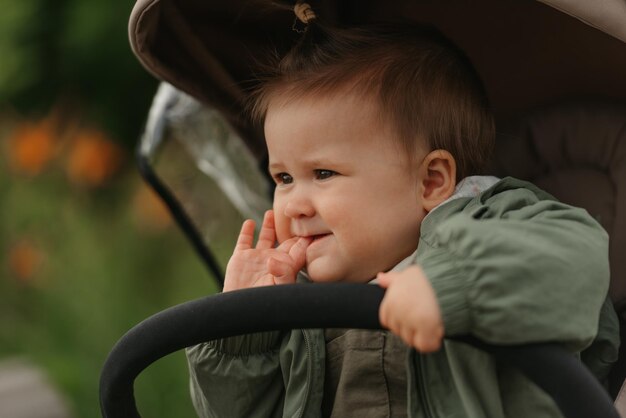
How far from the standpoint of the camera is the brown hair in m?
1.64

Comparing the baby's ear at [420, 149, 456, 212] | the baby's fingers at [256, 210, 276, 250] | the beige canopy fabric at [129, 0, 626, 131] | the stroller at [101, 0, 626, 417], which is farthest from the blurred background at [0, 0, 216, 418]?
the baby's ear at [420, 149, 456, 212]

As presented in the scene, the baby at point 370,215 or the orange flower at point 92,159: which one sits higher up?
the baby at point 370,215

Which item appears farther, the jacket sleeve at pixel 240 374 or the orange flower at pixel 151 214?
the orange flower at pixel 151 214

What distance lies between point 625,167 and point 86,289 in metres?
2.48

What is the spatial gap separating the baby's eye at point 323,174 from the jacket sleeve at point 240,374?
265 mm

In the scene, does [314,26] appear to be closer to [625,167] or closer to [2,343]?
[625,167]

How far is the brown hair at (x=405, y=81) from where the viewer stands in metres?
1.64

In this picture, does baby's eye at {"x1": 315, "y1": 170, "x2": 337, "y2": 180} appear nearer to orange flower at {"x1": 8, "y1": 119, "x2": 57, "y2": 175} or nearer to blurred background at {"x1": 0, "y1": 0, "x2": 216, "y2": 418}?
blurred background at {"x1": 0, "y1": 0, "x2": 216, "y2": 418}

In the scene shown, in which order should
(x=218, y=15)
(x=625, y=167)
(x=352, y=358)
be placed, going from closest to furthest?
(x=352, y=358), (x=625, y=167), (x=218, y=15)

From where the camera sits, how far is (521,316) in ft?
4.05

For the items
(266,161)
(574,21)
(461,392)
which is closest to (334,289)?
(461,392)

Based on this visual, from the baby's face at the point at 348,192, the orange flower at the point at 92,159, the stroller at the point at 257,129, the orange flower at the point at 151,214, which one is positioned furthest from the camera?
the orange flower at the point at 92,159

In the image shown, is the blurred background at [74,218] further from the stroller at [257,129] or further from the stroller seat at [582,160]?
the stroller seat at [582,160]

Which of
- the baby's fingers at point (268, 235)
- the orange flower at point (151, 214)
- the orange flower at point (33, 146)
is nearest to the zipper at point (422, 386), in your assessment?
the baby's fingers at point (268, 235)
